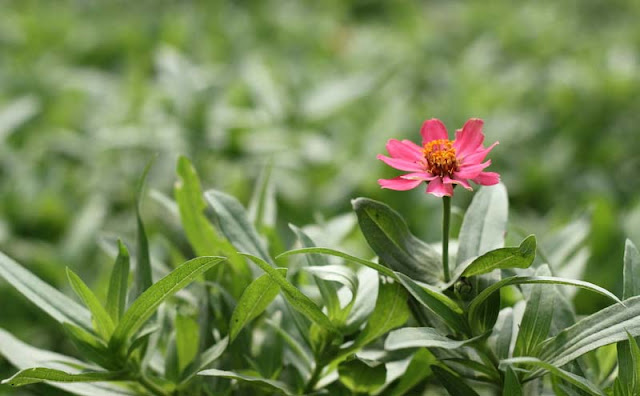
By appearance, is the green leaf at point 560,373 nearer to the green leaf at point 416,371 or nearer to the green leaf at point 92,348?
the green leaf at point 416,371

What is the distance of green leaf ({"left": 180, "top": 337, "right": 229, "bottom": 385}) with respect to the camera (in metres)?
0.90

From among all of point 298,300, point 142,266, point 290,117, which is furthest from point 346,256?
point 290,117

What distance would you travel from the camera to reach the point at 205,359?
0.92m

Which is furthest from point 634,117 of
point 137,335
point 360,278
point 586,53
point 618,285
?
point 137,335

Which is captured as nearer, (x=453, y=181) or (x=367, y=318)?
(x=453, y=181)

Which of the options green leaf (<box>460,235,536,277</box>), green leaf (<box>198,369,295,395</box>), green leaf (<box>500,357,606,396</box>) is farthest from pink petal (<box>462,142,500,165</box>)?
green leaf (<box>198,369,295,395</box>)

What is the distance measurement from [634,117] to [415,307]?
5.59 feet

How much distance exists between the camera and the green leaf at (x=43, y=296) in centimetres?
91

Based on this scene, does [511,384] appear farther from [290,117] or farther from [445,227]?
[290,117]

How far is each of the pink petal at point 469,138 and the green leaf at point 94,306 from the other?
0.44m

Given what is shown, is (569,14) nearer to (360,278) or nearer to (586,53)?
(586,53)

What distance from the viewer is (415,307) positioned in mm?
890

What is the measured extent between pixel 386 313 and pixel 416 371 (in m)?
0.11

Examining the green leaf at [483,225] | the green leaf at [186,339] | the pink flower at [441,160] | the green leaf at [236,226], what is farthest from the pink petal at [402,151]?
the green leaf at [186,339]
